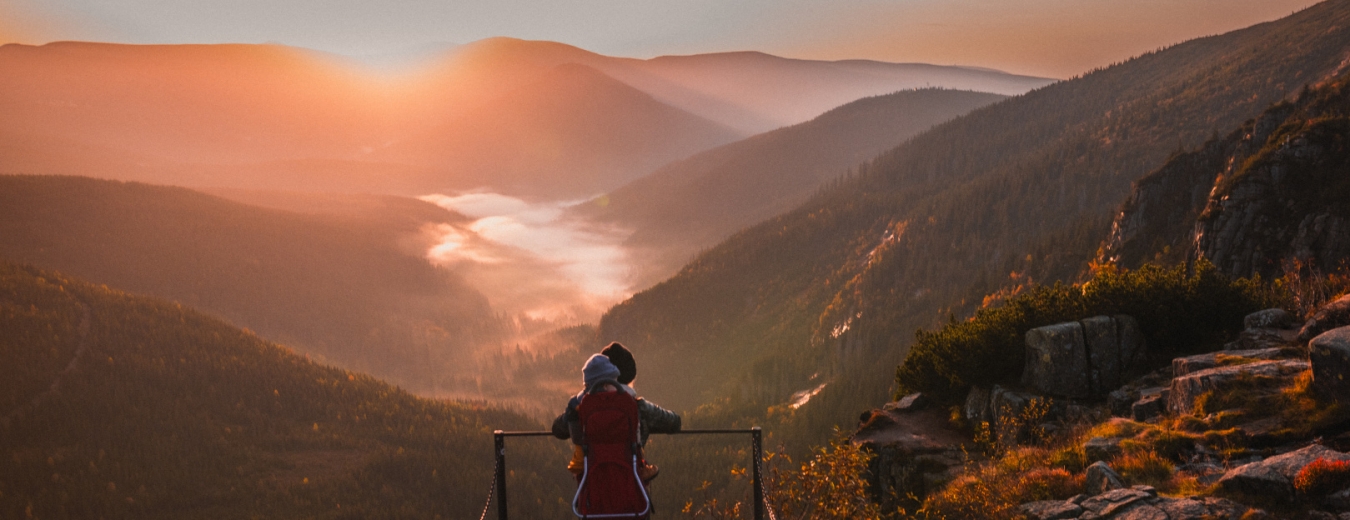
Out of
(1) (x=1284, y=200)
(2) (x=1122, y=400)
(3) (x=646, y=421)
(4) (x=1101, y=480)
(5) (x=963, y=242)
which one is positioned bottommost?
(4) (x=1101, y=480)

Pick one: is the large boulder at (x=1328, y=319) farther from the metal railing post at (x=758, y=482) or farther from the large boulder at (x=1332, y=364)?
the metal railing post at (x=758, y=482)

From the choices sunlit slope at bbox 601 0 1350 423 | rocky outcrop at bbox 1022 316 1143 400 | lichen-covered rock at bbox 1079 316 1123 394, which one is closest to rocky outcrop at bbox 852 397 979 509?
rocky outcrop at bbox 1022 316 1143 400

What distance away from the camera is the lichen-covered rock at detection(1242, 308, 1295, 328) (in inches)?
730

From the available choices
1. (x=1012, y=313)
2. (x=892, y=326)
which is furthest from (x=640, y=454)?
(x=892, y=326)

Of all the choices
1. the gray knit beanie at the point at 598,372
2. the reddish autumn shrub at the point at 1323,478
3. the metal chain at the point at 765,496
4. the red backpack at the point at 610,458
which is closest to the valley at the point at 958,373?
the reddish autumn shrub at the point at 1323,478

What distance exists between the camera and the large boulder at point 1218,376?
1484cm

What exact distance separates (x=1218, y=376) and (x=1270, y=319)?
222 inches

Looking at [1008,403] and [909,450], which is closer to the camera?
[1008,403]

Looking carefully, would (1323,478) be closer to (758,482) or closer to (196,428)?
(758,482)

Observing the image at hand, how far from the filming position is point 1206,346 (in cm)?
1978

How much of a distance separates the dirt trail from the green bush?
435ft

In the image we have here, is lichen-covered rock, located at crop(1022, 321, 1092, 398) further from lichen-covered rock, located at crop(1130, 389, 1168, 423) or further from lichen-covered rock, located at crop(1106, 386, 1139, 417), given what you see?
lichen-covered rock, located at crop(1130, 389, 1168, 423)

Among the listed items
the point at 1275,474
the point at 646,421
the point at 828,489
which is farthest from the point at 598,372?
the point at 1275,474

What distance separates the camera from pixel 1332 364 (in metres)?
12.5
